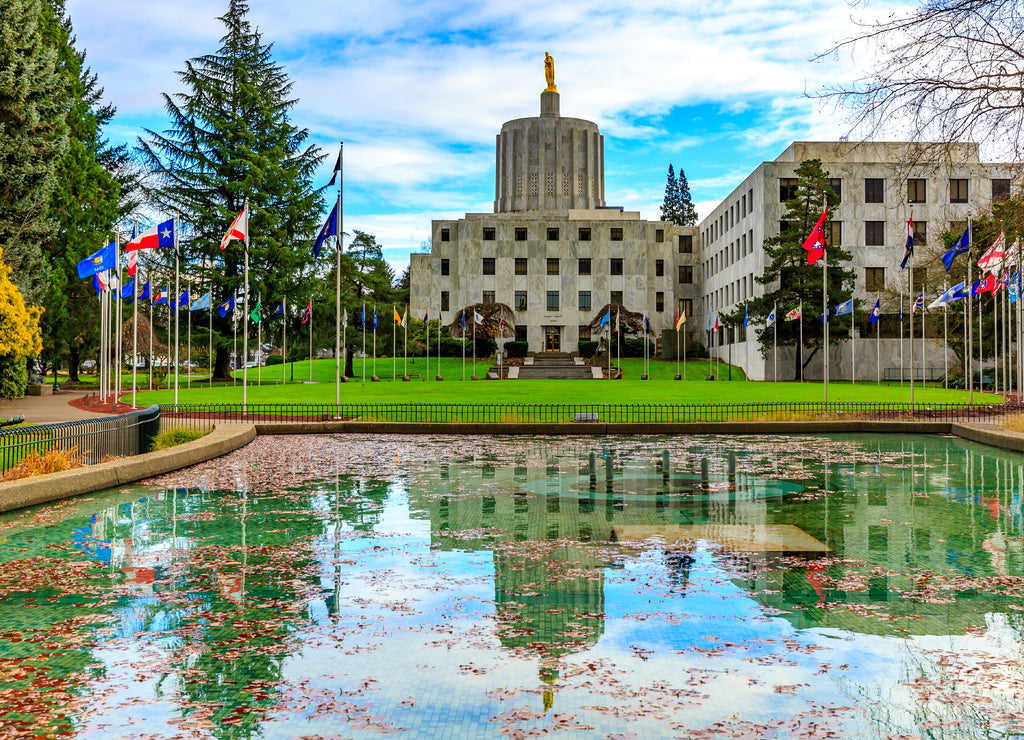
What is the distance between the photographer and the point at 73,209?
5384cm

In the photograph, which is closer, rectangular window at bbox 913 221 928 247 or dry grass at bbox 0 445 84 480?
dry grass at bbox 0 445 84 480

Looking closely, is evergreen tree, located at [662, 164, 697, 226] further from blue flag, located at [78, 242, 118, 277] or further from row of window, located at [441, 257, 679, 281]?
blue flag, located at [78, 242, 118, 277]

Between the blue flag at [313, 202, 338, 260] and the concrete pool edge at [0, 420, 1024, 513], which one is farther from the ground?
the blue flag at [313, 202, 338, 260]

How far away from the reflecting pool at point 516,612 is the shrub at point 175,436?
7.02 m

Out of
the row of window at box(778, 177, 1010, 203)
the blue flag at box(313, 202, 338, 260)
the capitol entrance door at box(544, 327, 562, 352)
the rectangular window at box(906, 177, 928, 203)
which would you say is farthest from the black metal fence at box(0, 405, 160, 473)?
the capitol entrance door at box(544, 327, 562, 352)

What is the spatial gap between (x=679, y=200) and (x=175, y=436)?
127 meters

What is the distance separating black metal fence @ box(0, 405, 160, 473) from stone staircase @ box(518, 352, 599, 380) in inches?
2107

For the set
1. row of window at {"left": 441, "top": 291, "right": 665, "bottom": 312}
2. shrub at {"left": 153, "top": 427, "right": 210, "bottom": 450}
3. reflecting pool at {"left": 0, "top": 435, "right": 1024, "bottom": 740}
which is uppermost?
row of window at {"left": 441, "top": 291, "right": 665, "bottom": 312}

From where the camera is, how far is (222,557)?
37.4ft

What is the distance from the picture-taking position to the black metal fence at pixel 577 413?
32438mm

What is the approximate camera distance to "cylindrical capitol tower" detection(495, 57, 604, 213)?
10556 cm

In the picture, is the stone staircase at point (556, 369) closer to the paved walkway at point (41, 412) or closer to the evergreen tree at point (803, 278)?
the evergreen tree at point (803, 278)

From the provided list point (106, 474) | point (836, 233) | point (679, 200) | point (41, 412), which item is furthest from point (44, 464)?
point (679, 200)

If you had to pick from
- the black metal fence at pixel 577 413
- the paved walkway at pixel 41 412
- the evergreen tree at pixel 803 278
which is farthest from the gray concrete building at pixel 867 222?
the paved walkway at pixel 41 412
